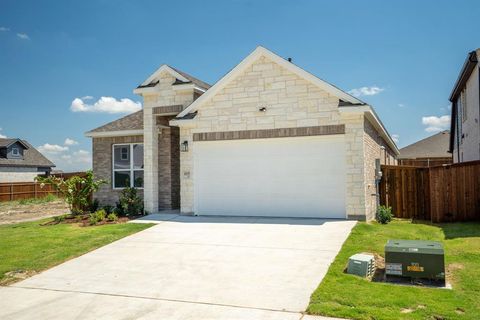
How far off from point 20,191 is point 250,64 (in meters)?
25.8

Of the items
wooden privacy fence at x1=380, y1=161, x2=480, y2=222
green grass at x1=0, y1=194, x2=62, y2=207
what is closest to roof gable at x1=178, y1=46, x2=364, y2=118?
wooden privacy fence at x1=380, y1=161, x2=480, y2=222

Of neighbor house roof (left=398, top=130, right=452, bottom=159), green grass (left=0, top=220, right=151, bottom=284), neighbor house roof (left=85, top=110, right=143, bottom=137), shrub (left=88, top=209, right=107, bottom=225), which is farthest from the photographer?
neighbor house roof (left=398, top=130, right=452, bottom=159)

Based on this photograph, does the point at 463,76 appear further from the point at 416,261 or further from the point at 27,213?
the point at 27,213

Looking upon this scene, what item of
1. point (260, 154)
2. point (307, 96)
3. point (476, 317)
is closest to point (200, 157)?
point (260, 154)

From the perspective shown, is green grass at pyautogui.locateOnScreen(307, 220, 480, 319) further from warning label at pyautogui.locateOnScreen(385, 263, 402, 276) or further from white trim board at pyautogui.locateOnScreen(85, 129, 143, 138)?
white trim board at pyautogui.locateOnScreen(85, 129, 143, 138)

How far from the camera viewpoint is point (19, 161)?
37.3 metres

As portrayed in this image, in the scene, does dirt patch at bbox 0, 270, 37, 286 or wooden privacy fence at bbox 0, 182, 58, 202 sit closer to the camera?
dirt patch at bbox 0, 270, 37, 286

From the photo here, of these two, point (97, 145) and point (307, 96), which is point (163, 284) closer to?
point (307, 96)

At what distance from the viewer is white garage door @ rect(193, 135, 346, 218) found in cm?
1261

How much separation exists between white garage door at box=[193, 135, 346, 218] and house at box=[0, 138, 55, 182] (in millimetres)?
29478

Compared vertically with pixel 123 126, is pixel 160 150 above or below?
below

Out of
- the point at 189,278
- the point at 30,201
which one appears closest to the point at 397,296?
the point at 189,278

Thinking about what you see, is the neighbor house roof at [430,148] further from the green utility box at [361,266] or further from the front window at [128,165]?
the green utility box at [361,266]

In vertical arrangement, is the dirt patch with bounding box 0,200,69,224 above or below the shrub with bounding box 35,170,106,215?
below
